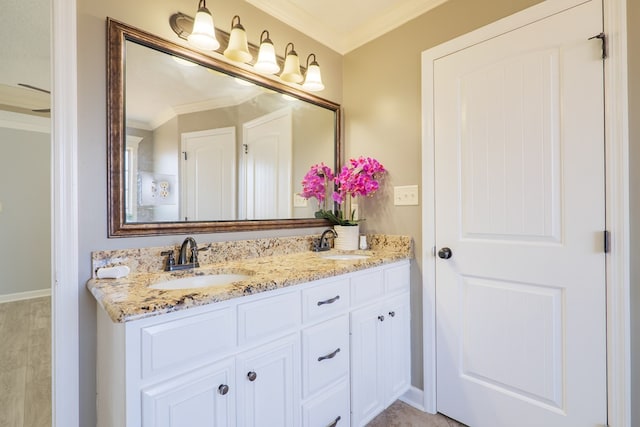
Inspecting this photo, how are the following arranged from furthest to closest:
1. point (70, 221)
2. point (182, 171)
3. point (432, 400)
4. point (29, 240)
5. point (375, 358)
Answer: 1. point (29, 240)
2. point (432, 400)
3. point (375, 358)
4. point (182, 171)
5. point (70, 221)

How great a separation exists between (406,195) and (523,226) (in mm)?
630

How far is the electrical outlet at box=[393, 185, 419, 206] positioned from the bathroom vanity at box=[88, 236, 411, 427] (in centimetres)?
37

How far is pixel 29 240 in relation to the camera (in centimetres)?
381

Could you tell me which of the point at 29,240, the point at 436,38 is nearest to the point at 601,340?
the point at 436,38

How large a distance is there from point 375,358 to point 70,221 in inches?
58.7

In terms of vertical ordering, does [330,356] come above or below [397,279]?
below

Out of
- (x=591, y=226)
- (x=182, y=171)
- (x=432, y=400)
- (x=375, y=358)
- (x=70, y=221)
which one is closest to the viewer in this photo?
(x=70, y=221)

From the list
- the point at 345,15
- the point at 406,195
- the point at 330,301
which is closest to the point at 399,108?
the point at 406,195

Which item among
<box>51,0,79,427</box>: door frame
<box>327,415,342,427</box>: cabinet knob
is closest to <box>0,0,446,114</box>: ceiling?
<box>51,0,79,427</box>: door frame

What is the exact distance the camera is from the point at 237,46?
4.69ft

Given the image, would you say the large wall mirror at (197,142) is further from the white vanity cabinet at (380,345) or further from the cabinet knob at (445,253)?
the cabinet knob at (445,253)

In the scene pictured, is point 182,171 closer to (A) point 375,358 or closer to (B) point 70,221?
(B) point 70,221

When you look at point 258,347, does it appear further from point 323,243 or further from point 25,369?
point 25,369

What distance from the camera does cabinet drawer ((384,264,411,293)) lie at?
5.26 ft
